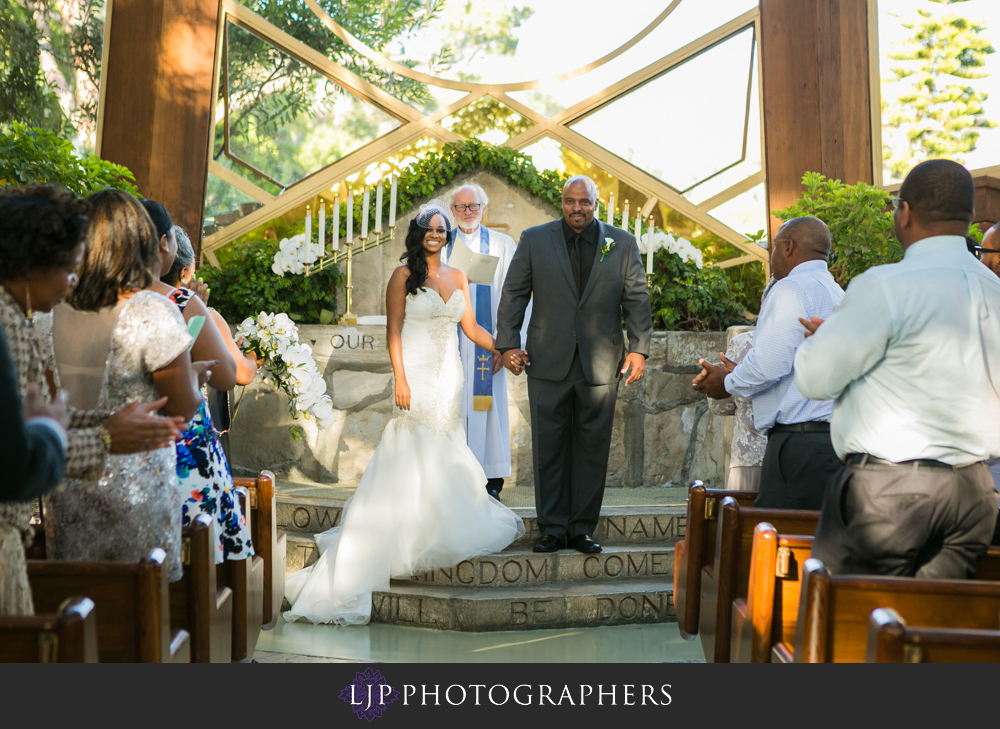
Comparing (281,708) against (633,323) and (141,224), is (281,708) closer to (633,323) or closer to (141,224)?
(141,224)

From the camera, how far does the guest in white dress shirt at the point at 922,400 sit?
2096 mm

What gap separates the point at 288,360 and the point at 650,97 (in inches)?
183

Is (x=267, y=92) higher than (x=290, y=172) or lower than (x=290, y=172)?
higher

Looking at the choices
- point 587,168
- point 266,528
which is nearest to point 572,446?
point 266,528

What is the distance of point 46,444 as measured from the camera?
5.09ft

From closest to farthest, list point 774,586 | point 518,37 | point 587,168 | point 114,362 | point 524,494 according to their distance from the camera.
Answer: point 114,362 < point 774,586 < point 524,494 < point 587,168 < point 518,37

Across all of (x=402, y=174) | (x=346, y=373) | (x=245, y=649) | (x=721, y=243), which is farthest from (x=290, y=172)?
(x=245, y=649)

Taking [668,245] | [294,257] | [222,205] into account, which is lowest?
[294,257]

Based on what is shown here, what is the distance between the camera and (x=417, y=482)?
14.7 ft

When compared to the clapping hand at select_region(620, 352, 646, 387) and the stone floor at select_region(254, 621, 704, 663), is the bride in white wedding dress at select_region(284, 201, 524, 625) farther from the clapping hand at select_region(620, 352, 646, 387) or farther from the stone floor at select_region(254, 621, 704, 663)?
the clapping hand at select_region(620, 352, 646, 387)

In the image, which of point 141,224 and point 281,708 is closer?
point 281,708

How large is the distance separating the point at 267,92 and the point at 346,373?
294 centimetres

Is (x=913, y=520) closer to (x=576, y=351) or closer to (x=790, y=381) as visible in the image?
(x=790, y=381)

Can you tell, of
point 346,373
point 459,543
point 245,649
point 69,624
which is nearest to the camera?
point 69,624
